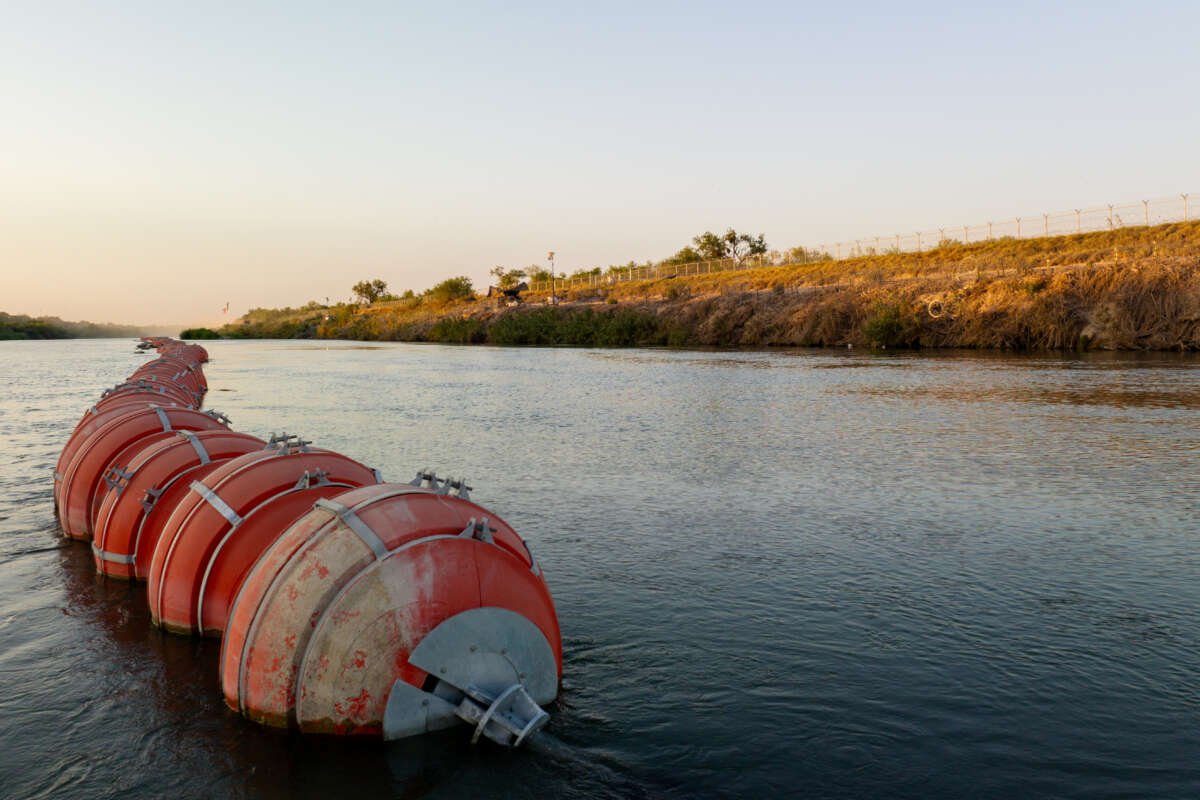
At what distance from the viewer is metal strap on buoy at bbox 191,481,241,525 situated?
21.7 ft

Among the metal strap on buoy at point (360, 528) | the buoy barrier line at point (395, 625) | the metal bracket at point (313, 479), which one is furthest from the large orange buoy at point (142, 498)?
the metal strap on buoy at point (360, 528)

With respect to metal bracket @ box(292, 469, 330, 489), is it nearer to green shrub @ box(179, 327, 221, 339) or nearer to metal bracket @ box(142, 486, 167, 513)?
metal bracket @ box(142, 486, 167, 513)

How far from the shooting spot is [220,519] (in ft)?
22.0

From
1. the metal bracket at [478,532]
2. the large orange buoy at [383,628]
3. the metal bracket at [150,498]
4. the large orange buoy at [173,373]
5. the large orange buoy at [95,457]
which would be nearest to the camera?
the large orange buoy at [383,628]

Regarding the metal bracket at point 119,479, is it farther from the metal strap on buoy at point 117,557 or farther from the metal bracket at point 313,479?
the metal bracket at point 313,479

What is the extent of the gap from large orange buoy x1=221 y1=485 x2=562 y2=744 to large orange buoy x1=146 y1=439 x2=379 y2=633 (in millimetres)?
1240

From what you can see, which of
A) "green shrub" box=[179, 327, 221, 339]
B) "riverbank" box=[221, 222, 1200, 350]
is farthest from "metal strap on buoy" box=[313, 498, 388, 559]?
"green shrub" box=[179, 327, 221, 339]

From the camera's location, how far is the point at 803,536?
10305 millimetres

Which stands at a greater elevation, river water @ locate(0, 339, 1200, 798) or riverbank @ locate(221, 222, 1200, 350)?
riverbank @ locate(221, 222, 1200, 350)

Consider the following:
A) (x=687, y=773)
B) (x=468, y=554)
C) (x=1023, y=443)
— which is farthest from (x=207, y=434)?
(x=1023, y=443)

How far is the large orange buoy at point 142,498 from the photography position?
8.22 metres

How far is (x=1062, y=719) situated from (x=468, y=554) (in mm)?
4068

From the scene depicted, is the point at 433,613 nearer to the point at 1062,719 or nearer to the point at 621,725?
the point at 621,725

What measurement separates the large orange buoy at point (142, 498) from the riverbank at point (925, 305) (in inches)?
1855
